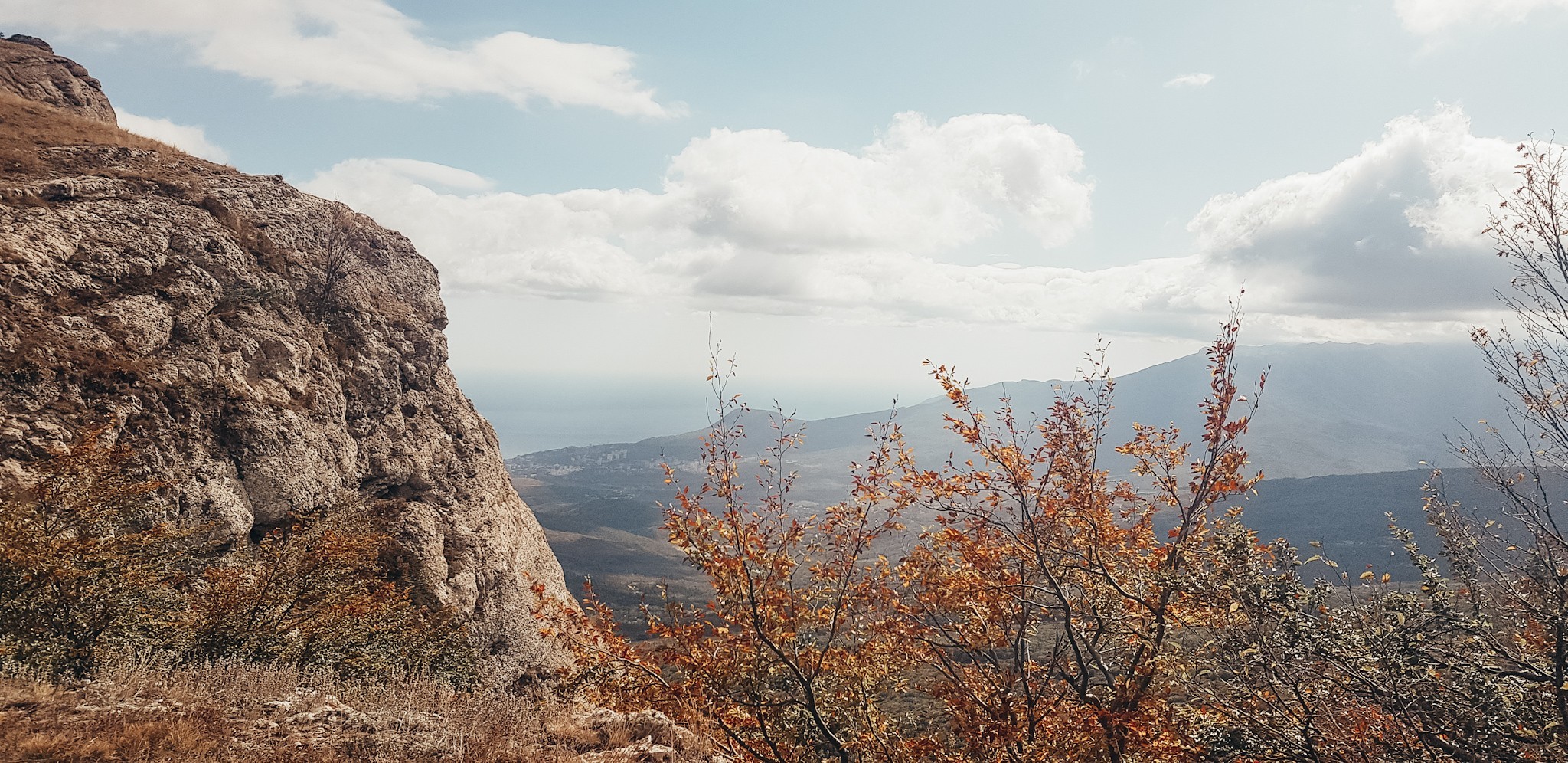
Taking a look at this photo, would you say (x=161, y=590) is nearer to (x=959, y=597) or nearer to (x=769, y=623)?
(x=769, y=623)

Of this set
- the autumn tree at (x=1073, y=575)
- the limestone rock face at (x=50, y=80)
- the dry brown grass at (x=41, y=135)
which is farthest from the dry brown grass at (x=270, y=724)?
the limestone rock face at (x=50, y=80)

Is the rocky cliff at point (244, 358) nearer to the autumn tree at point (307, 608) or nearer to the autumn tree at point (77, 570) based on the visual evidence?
the autumn tree at point (307, 608)

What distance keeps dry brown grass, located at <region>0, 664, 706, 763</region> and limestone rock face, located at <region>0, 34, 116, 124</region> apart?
49952mm

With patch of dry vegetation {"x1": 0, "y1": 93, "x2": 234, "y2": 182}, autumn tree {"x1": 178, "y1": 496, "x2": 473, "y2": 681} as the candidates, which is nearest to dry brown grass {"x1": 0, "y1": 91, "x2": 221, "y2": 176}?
patch of dry vegetation {"x1": 0, "y1": 93, "x2": 234, "y2": 182}

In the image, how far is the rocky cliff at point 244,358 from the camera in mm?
21625

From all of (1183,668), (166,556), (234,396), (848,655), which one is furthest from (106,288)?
(1183,668)

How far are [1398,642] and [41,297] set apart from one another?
35.1 m

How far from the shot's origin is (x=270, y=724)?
9.45m

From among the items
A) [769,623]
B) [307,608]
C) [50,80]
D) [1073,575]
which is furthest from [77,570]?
[50,80]

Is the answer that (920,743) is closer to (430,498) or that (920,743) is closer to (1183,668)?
(1183,668)

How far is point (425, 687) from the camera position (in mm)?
13906

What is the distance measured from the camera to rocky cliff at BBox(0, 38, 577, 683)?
851 inches

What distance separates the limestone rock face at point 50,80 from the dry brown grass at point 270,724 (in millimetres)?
49952

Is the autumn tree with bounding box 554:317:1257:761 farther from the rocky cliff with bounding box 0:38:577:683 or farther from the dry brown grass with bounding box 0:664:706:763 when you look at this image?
the rocky cliff with bounding box 0:38:577:683
